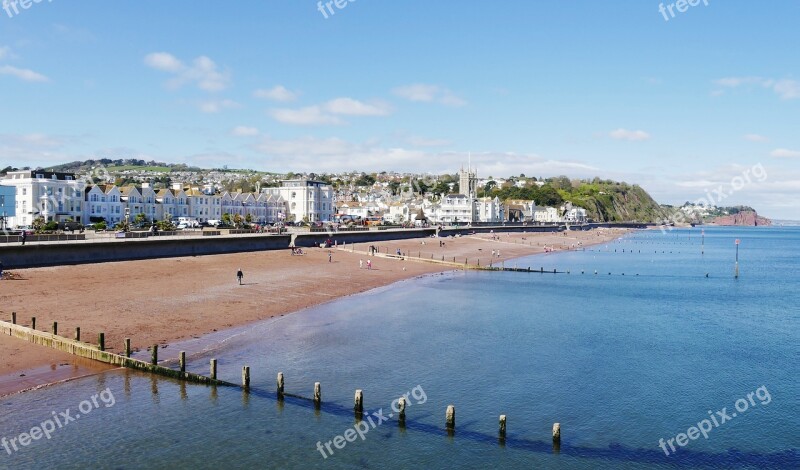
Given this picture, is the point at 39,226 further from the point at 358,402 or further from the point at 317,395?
the point at 358,402

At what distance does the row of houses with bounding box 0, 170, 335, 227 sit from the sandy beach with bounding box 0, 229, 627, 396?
3571cm

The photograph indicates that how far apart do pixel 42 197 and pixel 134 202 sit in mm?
17522

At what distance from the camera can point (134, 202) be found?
105 metres

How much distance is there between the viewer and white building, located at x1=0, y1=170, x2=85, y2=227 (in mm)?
87562

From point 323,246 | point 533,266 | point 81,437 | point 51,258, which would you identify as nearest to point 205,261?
point 51,258

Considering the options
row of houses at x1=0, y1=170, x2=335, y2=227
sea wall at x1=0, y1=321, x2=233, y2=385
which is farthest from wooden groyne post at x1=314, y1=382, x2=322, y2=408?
row of houses at x1=0, y1=170, x2=335, y2=227

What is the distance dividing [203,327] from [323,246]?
47352 millimetres

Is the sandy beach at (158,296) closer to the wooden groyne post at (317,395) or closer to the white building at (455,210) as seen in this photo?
the wooden groyne post at (317,395)

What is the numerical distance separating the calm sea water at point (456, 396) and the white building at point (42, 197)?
65.0 metres

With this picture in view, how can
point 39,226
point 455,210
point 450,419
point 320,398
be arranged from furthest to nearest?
point 455,210, point 39,226, point 320,398, point 450,419

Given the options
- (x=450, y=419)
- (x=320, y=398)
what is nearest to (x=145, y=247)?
(x=320, y=398)

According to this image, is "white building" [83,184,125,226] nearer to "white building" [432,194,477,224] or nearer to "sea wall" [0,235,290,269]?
"sea wall" [0,235,290,269]

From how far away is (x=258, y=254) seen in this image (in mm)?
66312

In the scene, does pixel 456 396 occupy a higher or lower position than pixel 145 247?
lower
